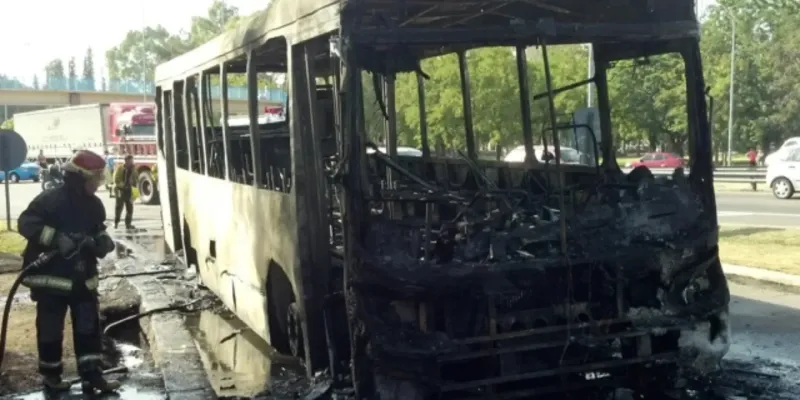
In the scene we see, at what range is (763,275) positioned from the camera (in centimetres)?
1173

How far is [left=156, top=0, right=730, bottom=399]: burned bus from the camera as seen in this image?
17.7 ft

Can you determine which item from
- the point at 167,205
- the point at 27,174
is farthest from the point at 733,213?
the point at 27,174

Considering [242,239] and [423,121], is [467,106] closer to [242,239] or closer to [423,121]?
[423,121]

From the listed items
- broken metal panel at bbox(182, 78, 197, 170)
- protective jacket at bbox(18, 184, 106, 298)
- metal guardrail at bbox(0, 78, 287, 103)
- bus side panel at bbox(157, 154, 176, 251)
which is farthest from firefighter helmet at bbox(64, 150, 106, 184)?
metal guardrail at bbox(0, 78, 287, 103)

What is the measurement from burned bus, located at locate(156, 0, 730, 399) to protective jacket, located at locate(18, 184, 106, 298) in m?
1.34

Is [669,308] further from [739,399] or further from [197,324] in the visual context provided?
[197,324]

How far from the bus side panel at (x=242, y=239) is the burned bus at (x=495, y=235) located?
0.06 meters

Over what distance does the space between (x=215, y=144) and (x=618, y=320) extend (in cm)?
543

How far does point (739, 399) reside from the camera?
6.27 metres

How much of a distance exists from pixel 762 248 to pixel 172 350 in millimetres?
9136

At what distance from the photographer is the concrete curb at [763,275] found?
11281 mm

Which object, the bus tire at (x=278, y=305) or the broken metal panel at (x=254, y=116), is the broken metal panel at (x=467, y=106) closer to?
the broken metal panel at (x=254, y=116)

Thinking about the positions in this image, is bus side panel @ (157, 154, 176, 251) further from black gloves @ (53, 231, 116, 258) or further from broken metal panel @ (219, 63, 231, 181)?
black gloves @ (53, 231, 116, 258)

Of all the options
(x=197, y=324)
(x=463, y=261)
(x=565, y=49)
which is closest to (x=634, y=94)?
(x=565, y=49)
